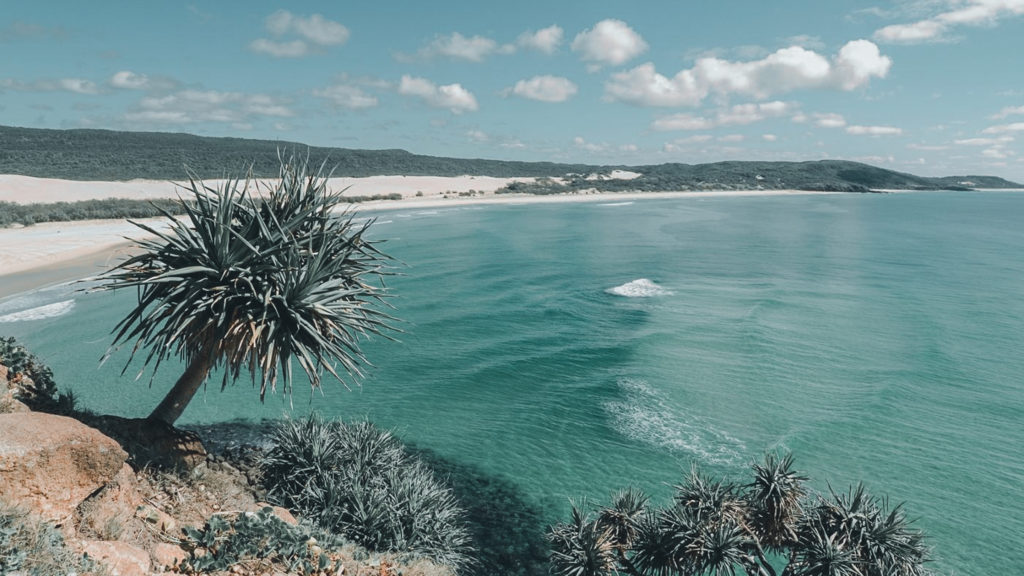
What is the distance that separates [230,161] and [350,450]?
110 m

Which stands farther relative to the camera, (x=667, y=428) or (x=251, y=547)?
(x=667, y=428)

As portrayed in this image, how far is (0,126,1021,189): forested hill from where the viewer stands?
292 feet

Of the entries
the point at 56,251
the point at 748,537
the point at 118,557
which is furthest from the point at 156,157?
the point at 748,537

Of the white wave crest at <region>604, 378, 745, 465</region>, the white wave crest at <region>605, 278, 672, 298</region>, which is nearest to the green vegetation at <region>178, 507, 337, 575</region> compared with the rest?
the white wave crest at <region>604, 378, 745, 465</region>

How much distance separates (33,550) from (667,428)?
47.9 feet

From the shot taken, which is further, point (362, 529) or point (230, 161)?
point (230, 161)

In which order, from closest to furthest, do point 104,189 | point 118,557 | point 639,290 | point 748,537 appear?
point 118,557
point 748,537
point 639,290
point 104,189

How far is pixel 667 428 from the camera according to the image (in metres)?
16.3

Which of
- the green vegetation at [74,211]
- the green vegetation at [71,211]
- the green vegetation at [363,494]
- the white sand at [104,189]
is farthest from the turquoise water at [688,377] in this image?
the green vegetation at [71,211]

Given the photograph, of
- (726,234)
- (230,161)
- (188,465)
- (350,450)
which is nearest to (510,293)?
(350,450)

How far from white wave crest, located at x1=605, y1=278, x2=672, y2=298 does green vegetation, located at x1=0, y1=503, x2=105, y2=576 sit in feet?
95.3

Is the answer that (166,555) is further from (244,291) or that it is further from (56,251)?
(56,251)

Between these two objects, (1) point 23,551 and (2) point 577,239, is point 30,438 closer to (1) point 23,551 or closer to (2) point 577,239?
(1) point 23,551

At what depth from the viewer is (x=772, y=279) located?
123ft
